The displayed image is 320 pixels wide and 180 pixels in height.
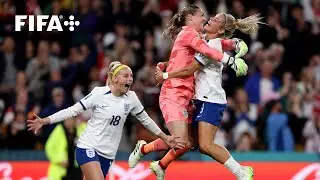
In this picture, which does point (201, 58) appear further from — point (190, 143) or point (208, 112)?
point (190, 143)

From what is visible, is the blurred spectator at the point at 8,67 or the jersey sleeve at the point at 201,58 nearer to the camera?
the jersey sleeve at the point at 201,58

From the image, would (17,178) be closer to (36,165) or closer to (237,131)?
(36,165)

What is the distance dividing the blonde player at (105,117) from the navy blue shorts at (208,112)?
18.2 inches

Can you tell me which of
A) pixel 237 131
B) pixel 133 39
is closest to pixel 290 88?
pixel 237 131

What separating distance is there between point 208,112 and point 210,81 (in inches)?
15.9

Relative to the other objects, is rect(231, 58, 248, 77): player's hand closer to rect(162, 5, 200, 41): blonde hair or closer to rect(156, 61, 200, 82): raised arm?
rect(156, 61, 200, 82): raised arm

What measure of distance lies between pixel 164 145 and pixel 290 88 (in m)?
7.23

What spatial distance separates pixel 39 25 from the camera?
69.8ft

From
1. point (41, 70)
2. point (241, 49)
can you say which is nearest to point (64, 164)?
point (41, 70)

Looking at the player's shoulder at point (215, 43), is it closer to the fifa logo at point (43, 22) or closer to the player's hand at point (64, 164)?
the player's hand at point (64, 164)

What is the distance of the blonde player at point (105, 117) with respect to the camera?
1441cm

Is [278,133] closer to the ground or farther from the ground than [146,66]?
closer to the ground

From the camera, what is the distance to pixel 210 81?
14555mm

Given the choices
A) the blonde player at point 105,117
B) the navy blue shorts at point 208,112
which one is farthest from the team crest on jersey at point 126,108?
the navy blue shorts at point 208,112
